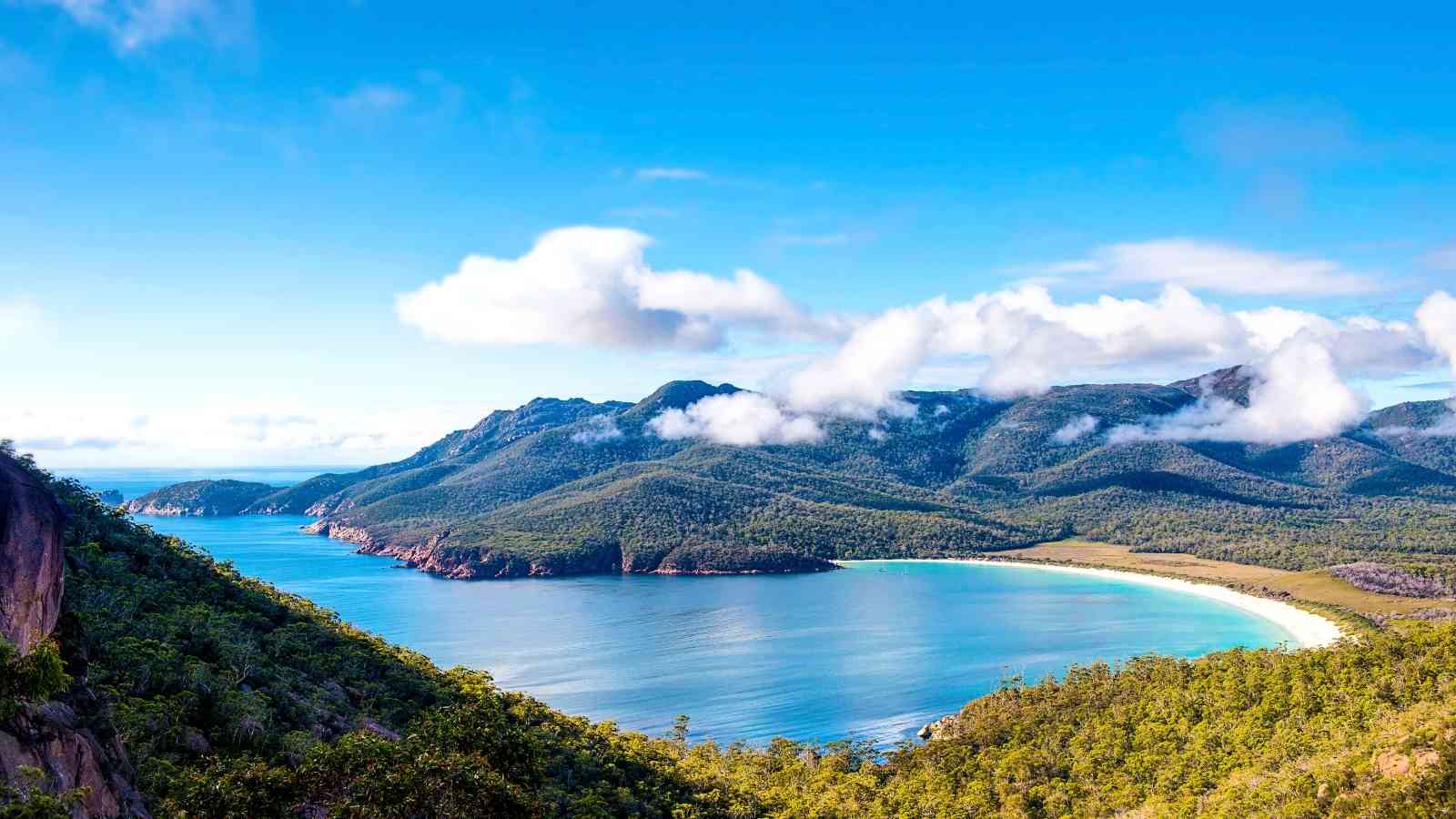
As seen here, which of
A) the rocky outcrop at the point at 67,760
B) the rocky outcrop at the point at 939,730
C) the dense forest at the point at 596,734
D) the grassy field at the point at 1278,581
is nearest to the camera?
the rocky outcrop at the point at 67,760

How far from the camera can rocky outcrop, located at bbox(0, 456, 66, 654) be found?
22.5 m

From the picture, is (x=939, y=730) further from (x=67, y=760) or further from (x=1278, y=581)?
(x=1278, y=581)

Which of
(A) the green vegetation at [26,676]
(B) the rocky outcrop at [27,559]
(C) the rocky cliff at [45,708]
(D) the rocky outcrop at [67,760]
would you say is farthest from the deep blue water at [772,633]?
(A) the green vegetation at [26,676]

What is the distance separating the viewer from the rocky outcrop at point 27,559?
22484 mm

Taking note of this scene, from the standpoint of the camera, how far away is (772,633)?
117 metres

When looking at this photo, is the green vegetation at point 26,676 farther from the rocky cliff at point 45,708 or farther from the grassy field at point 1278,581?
the grassy field at point 1278,581

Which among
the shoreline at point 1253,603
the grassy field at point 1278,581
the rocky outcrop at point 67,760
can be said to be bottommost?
the shoreline at point 1253,603

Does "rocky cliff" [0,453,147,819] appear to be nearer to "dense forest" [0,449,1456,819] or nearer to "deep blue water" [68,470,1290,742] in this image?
"dense forest" [0,449,1456,819]

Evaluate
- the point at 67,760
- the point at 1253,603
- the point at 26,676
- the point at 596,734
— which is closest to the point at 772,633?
the point at 596,734

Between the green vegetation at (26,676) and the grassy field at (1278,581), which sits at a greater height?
the green vegetation at (26,676)

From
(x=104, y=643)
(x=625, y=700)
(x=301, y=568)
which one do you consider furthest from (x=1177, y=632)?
(x=301, y=568)

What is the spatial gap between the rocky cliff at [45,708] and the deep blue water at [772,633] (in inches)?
2161

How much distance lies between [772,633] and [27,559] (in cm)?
10003

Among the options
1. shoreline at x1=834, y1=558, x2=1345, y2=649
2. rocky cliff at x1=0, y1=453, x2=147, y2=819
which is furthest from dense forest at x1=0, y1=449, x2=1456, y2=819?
shoreline at x1=834, y1=558, x2=1345, y2=649
